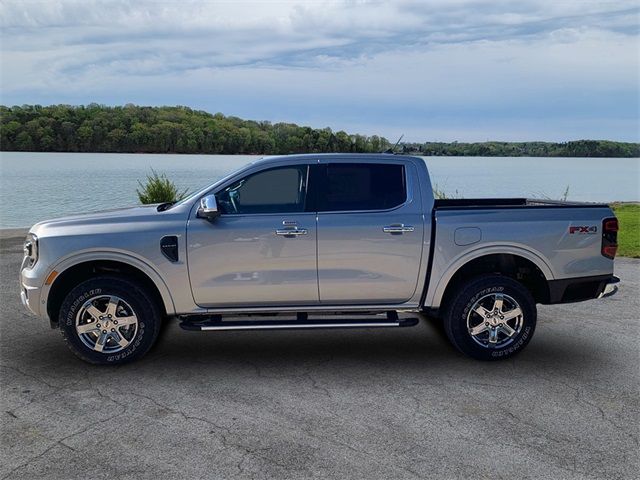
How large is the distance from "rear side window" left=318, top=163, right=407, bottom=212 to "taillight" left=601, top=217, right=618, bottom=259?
1.94 metres

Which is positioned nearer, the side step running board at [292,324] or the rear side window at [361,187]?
the side step running board at [292,324]

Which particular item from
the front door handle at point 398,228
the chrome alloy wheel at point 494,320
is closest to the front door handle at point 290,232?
the front door handle at point 398,228

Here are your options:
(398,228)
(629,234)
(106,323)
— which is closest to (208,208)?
(106,323)

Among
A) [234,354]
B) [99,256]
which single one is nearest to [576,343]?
[234,354]

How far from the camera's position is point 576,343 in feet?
21.2

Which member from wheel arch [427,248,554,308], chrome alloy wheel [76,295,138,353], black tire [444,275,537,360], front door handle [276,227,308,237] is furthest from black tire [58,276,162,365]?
black tire [444,275,537,360]

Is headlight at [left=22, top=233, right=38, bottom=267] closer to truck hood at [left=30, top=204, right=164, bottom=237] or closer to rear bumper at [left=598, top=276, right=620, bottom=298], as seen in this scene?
truck hood at [left=30, top=204, right=164, bottom=237]

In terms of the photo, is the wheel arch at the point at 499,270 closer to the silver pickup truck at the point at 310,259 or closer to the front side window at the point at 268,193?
the silver pickup truck at the point at 310,259

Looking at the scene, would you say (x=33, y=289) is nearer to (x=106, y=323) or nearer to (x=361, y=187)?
(x=106, y=323)

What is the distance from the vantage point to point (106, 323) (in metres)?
5.59

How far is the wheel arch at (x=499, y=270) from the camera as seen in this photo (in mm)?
5746

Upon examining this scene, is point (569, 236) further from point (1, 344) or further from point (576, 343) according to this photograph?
point (1, 344)

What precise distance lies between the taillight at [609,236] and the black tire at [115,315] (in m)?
4.29

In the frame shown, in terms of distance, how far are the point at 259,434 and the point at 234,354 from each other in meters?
1.94
